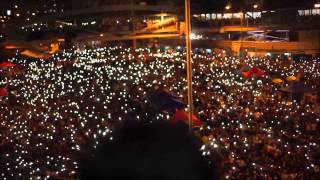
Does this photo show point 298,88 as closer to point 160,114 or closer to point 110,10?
point 160,114

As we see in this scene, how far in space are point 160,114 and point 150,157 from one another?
10264mm

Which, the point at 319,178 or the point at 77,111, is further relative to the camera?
the point at 77,111

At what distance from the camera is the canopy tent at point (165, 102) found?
45.9ft

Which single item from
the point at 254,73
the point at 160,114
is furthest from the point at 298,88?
the point at 160,114

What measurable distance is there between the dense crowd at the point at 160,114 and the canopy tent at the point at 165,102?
9.3 inches

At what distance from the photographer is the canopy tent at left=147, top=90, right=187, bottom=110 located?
14.0 meters

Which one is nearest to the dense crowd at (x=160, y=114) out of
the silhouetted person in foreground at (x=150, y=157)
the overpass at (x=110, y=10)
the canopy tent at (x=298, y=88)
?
the canopy tent at (x=298, y=88)

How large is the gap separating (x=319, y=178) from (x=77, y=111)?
8.81 metres

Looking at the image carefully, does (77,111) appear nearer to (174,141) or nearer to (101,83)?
(101,83)

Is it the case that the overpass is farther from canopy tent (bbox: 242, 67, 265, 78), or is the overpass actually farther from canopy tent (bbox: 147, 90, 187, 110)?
canopy tent (bbox: 147, 90, 187, 110)

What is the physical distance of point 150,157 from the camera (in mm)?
3848

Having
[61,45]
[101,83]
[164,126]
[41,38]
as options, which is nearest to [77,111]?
[101,83]

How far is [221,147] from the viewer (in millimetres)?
11781

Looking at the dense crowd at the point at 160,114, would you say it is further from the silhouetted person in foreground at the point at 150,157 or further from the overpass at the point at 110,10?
the overpass at the point at 110,10
